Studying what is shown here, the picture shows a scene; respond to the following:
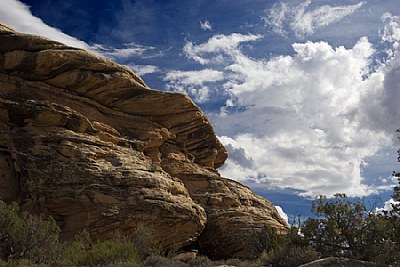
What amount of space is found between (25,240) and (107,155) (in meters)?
9.33

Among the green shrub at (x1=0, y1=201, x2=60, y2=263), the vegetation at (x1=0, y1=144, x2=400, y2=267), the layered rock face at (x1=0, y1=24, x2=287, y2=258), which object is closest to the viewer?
the vegetation at (x1=0, y1=144, x2=400, y2=267)

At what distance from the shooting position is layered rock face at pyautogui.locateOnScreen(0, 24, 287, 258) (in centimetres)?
2616

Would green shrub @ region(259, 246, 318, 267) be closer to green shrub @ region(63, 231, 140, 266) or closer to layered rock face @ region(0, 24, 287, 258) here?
green shrub @ region(63, 231, 140, 266)

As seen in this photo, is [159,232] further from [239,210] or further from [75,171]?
[239,210]

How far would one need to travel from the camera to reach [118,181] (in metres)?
27.2

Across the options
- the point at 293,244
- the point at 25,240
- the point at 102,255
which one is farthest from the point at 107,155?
the point at 293,244

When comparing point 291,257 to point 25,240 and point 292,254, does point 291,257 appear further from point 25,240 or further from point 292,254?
point 25,240

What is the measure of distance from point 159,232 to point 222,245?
7.66 m

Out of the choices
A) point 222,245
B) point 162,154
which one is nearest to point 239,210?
point 222,245

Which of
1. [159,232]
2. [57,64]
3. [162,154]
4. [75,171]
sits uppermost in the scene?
[57,64]

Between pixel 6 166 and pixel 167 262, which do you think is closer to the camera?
pixel 167 262

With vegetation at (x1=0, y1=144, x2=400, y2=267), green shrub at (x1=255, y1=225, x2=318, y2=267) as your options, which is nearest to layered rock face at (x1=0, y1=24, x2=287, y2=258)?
vegetation at (x1=0, y1=144, x2=400, y2=267)

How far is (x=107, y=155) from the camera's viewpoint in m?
28.6

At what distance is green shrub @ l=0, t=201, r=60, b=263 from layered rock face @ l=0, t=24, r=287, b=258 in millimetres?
4748
